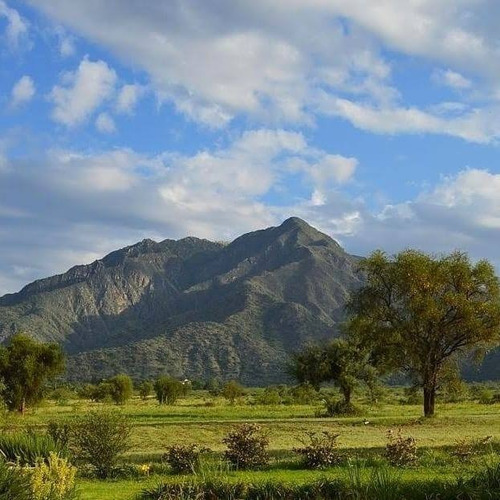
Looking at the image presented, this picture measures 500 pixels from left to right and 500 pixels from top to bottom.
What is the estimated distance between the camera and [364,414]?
50.7 metres

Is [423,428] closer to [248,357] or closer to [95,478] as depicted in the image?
[95,478]

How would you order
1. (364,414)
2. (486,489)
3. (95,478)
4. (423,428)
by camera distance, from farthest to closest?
(364,414), (423,428), (95,478), (486,489)

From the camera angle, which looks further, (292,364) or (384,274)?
(292,364)

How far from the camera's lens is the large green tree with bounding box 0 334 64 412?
53250mm

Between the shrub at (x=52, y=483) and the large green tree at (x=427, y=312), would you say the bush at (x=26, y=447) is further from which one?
the large green tree at (x=427, y=312)

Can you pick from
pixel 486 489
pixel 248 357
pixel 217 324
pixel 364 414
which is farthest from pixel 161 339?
pixel 486 489

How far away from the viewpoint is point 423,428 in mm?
36969

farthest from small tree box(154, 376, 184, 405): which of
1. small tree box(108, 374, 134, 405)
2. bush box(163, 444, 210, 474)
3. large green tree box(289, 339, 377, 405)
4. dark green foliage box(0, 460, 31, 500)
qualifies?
dark green foliage box(0, 460, 31, 500)

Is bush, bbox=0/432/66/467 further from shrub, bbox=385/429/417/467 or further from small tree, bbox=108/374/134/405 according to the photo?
small tree, bbox=108/374/134/405

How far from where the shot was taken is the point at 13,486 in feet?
36.6

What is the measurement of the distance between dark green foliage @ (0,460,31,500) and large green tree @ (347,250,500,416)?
117 feet

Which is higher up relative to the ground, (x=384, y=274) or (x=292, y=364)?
(x=384, y=274)

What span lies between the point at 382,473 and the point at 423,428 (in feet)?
79.2

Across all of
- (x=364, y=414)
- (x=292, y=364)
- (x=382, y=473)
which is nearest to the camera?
(x=382, y=473)
